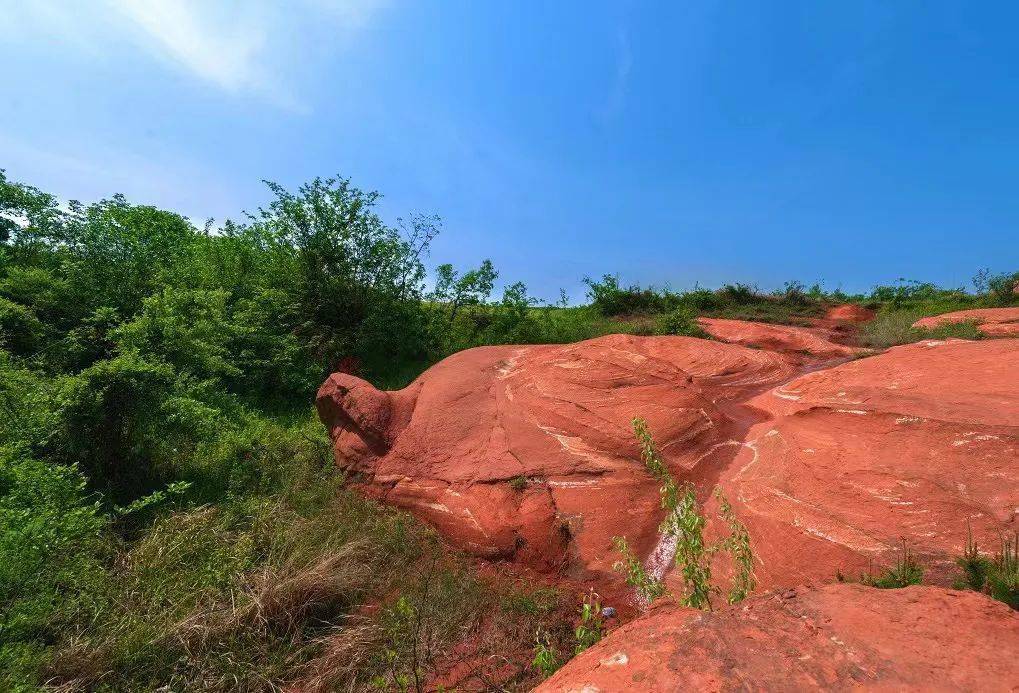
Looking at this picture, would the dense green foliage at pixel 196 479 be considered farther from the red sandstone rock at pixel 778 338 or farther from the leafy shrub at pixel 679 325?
the red sandstone rock at pixel 778 338

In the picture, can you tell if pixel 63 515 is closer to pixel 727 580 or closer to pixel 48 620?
pixel 48 620

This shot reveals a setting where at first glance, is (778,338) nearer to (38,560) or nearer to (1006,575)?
(1006,575)

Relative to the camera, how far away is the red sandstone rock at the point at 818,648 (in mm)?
1745

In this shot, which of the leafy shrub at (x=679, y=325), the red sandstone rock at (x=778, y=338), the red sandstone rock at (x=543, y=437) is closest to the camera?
the red sandstone rock at (x=543, y=437)

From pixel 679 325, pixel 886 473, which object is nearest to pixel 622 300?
pixel 679 325

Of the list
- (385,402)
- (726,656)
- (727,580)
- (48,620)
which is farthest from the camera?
(385,402)

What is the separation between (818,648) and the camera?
191 cm

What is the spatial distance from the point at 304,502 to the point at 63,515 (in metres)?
2.31

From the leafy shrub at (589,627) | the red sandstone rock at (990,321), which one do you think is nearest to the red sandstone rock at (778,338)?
the red sandstone rock at (990,321)

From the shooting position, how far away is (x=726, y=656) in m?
1.87

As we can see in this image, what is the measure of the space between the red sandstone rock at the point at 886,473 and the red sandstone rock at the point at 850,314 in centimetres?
1291

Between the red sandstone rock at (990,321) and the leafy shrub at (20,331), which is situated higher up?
the red sandstone rock at (990,321)

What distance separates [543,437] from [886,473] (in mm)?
3311

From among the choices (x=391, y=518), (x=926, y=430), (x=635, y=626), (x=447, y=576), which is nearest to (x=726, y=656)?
(x=635, y=626)
